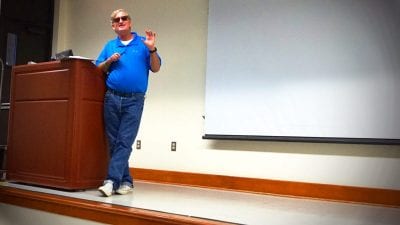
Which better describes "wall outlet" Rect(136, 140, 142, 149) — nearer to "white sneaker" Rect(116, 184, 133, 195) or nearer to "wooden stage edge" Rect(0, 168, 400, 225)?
"wooden stage edge" Rect(0, 168, 400, 225)

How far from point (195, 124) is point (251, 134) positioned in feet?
2.01

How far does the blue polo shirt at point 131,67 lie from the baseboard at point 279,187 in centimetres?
128

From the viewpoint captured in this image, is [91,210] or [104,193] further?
[104,193]

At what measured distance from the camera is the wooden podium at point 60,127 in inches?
97.2

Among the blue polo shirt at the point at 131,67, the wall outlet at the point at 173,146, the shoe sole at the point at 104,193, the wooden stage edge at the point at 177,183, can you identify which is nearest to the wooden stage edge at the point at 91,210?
the wooden stage edge at the point at 177,183

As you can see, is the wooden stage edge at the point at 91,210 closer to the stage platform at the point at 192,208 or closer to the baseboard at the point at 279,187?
the stage platform at the point at 192,208

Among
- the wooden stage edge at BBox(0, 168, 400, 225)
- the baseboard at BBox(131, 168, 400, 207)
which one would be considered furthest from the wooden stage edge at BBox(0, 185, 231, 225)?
the baseboard at BBox(131, 168, 400, 207)

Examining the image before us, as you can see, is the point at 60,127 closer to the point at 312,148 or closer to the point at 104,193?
the point at 104,193

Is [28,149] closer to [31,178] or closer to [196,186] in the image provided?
[31,178]

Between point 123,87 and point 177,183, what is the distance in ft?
4.64

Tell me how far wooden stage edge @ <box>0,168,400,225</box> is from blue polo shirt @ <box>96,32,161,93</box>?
2.49ft

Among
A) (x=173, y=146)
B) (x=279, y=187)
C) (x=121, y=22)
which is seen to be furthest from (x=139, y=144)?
(x=121, y=22)

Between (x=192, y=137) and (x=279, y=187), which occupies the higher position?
(x=192, y=137)

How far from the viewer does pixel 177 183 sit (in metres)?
3.57
